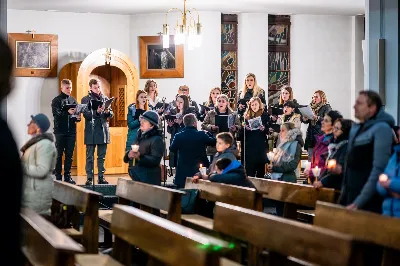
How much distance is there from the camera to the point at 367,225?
4.79 m

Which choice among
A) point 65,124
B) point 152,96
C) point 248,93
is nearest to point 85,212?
point 65,124

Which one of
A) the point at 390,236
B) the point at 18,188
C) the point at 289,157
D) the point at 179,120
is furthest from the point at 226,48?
the point at 18,188

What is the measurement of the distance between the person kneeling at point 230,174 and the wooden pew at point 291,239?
2.41 metres

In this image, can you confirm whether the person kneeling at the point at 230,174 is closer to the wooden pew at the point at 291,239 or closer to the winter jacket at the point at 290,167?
the winter jacket at the point at 290,167

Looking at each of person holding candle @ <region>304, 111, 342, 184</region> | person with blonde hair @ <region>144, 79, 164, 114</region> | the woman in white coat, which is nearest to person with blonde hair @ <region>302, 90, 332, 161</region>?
person with blonde hair @ <region>144, 79, 164, 114</region>

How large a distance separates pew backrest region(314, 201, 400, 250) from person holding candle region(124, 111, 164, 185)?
360 cm

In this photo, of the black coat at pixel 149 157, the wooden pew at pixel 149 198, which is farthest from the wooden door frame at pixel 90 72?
the wooden pew at pixel 149 198

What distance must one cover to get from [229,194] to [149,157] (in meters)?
1.91

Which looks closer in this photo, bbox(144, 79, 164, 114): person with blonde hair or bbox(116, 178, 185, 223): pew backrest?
bbox(116, 178, 185, 223): pew backrest

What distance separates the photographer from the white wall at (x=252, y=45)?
52.3ft

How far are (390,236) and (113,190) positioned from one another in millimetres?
7023

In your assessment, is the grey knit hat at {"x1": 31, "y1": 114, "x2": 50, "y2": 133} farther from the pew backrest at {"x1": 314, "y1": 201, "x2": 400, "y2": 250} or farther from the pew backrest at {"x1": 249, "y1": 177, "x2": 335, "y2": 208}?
the pew backrest at {"x1": 314, "y1": 201, "x2": 400, "y2": 250}

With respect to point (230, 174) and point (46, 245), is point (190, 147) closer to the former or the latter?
point (230, 174)

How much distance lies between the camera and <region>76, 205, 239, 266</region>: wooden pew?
3605 millimetres
